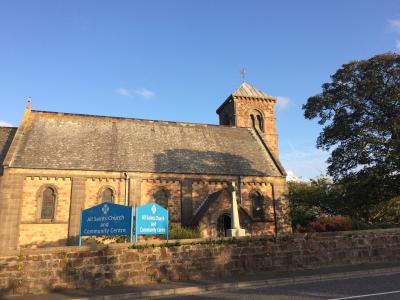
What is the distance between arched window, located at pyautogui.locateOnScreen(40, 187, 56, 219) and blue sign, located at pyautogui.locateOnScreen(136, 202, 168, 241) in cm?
1259

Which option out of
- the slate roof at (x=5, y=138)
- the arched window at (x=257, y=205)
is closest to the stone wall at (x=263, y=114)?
the arched window at (x=257, y=205)

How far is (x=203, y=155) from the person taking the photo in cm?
3036

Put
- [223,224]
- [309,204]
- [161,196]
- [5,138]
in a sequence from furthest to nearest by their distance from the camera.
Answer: [309,204] < [5,138] < [161,196] < [223,224]

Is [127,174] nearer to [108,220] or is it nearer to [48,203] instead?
[48,203]

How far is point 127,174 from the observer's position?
26.1 meters

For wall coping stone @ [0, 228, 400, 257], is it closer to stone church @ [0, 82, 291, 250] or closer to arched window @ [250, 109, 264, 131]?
stone church @ [0, 82, 291, 250]

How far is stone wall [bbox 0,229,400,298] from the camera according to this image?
1184cm

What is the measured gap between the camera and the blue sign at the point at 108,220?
13875 mm

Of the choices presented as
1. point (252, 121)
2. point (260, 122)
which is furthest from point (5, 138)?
point (260, 122)

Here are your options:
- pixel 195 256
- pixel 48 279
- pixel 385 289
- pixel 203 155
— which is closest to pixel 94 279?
pixel 48 279

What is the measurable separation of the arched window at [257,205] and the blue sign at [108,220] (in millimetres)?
16474

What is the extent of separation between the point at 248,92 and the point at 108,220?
30692mm

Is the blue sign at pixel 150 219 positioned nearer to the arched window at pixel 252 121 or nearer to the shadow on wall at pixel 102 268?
the shadow on wall at pixel 102 268

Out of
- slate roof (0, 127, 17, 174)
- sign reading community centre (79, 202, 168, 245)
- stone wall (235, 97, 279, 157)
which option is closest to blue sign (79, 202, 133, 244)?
sign reading community centre (79, 202, 168, 245)
